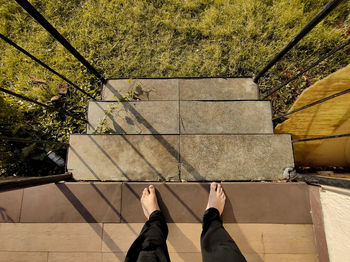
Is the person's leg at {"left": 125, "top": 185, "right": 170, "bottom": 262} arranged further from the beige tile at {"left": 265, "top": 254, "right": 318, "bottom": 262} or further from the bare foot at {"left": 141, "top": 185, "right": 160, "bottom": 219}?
the beige tile at {"left": 265, "top": 254, "right": 318, "bottom": 262}

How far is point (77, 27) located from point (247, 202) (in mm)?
3512

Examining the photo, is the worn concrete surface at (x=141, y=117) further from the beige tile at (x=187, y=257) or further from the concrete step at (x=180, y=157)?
the beige tile at (x=187, y=257)

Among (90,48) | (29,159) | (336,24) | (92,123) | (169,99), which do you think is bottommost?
(29,159)

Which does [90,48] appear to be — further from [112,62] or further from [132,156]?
[132,156]

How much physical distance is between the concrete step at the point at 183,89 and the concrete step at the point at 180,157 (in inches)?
24.9

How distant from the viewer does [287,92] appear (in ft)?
9.04

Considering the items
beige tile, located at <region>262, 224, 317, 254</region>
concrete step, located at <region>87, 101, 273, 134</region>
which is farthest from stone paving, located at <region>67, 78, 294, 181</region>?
beige tile, located at <region>262, 224, 317, 254</region>

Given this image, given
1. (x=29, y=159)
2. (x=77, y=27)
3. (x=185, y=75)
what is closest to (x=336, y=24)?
(x=185, y=75)

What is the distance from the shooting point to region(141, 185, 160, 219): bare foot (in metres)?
1.98

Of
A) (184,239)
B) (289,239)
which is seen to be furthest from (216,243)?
(289,239)

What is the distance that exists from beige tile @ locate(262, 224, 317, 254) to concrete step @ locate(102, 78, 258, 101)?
157 cm

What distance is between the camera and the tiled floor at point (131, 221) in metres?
2.01

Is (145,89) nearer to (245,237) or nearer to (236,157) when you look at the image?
(236,157)

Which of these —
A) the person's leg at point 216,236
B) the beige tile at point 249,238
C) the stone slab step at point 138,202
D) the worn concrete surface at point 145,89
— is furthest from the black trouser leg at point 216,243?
the worn concrete surface at point 145,89
